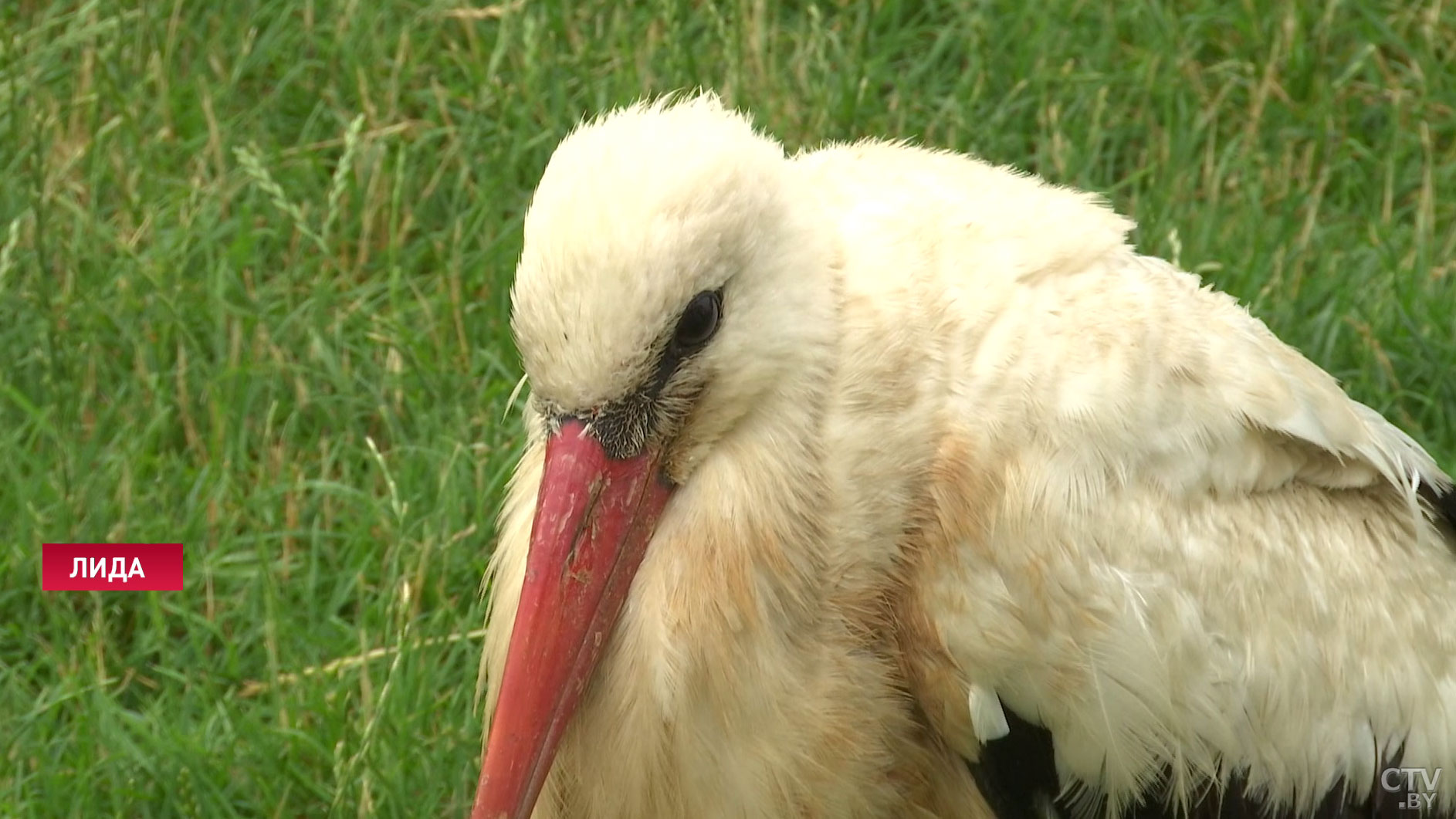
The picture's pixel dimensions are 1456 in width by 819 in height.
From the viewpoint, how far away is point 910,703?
334 cm

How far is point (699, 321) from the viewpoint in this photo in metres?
3.07

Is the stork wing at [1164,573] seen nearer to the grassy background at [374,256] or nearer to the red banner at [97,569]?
the grassy background at [374,256]

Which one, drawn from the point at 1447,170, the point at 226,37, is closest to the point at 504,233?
the point at 226,37

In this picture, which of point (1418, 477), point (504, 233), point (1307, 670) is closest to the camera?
point (1307, 670)

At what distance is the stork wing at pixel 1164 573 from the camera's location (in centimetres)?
322

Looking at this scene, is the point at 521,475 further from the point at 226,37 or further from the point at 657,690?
the point at 226,37

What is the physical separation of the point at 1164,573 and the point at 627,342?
3.27 ft

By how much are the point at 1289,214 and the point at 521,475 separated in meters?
2.98

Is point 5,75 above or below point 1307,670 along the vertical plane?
above

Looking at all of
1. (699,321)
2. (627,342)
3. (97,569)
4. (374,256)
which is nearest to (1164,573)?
(699,321)

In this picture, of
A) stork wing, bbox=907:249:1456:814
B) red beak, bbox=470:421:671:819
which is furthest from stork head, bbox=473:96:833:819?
stork wing, bbox=907:249:1456:814

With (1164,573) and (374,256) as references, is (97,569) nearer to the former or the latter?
(374,256)

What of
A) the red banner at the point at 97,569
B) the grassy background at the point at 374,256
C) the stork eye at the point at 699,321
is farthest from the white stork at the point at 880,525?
the red banner at the point at 97,569

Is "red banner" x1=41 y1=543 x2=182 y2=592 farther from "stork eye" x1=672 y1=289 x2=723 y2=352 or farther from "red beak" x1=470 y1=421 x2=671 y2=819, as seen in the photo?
"stork eye" x1=672 y1=289 x2=723 y2=352
